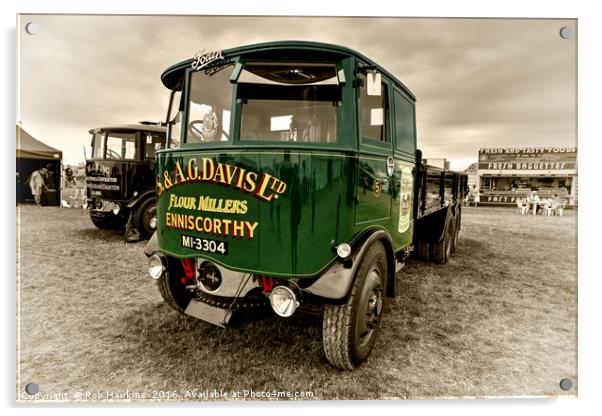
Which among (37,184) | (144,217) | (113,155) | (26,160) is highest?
(113,155)

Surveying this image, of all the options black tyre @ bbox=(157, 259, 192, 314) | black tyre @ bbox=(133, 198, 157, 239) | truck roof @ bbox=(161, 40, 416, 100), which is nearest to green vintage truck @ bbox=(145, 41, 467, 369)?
truck roof @ bbox=(161, 40, 416, 100)

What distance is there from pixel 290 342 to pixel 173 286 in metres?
1.08

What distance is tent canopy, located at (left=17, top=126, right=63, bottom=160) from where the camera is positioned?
2.48 metres

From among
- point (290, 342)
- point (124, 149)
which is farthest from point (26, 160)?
point (124, 149)

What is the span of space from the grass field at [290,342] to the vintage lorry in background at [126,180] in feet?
8.26

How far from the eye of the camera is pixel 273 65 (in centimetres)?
212

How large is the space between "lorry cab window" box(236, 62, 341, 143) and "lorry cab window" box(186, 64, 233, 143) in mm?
137

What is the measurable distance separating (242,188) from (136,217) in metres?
4.67

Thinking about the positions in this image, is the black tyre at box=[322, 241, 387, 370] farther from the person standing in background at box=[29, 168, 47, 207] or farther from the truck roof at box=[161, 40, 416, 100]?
the person standing in background at box=[29, 168, 47, 207]

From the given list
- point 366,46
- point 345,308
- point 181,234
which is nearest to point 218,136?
point 181,234

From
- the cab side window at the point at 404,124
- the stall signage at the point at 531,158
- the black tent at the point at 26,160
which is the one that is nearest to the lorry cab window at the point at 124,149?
the black tent at the point at 26,160

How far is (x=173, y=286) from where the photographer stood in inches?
114

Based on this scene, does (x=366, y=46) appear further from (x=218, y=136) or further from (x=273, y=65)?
(x=218, y=136)

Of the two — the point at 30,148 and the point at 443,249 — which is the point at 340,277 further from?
the point at 443,249
